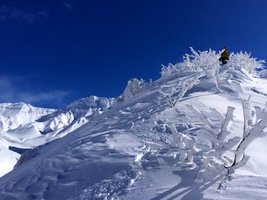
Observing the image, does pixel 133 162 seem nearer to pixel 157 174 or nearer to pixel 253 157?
pixel 157 174

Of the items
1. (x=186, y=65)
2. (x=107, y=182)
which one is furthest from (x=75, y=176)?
(x=186, y=65)

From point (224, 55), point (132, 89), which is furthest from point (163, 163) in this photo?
point (224, 55)

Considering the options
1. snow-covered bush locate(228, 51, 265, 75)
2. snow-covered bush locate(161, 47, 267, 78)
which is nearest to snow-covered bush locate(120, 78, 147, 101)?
snow-covered bush locate(161, 47, 267, 78)

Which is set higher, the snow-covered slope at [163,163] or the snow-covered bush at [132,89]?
the snow-covered bush at [132,89]

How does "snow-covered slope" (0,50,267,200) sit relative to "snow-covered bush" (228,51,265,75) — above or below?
below

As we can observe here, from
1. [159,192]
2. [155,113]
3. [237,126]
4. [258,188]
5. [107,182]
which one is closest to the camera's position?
[258,188]

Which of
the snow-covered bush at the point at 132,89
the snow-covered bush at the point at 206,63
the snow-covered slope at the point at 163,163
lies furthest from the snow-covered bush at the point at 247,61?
the snow-covered slope at the point at 163,163

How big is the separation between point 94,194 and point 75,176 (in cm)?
68

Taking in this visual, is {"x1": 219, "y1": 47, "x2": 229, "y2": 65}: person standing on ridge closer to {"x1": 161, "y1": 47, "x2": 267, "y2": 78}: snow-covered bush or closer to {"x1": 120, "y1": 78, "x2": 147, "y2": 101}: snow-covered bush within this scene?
{"x1": 161, "y1": 47, "x2": 267, "y2": 78}: snow-covered bush

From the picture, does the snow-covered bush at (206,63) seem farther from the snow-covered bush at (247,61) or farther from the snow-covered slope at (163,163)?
the snow-covered slope at (163,163)

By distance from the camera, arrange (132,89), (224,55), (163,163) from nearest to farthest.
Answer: (163,163), (132,89), (224,55)

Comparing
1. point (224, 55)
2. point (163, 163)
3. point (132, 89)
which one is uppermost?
point (224, 55)

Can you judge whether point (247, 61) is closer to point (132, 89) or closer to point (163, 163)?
point (132, 89)

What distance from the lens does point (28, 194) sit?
3.70 m
